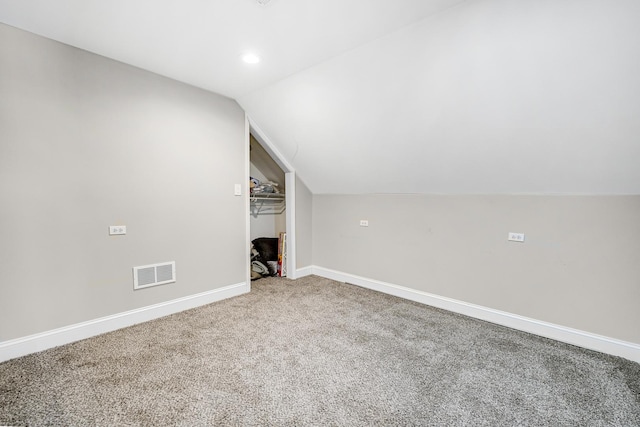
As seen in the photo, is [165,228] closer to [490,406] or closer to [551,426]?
[490,406]

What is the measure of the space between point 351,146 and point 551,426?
2.57m

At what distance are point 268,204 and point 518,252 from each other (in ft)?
10.9

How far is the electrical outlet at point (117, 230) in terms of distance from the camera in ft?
8.22

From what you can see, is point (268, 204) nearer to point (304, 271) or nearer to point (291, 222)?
point (291, 222)

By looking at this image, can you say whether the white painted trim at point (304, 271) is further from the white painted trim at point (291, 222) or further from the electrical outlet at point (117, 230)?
the electrical outlet at point (117, 230)

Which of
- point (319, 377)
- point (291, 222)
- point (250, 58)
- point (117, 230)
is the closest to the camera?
point (319, 377)

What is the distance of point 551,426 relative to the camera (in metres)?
1.49

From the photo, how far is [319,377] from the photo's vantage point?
1877mm

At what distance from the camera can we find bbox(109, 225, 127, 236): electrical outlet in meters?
2.51

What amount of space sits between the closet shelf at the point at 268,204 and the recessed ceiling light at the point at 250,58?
6.56 feet

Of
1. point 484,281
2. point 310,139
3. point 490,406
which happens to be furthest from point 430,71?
point 490,406

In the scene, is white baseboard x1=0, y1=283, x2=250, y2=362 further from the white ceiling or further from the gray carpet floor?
the white ceiling

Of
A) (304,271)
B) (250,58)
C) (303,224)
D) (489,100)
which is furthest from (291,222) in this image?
(489,100)

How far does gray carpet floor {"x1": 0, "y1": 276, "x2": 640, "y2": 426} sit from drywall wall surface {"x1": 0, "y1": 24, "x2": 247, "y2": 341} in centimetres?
41
